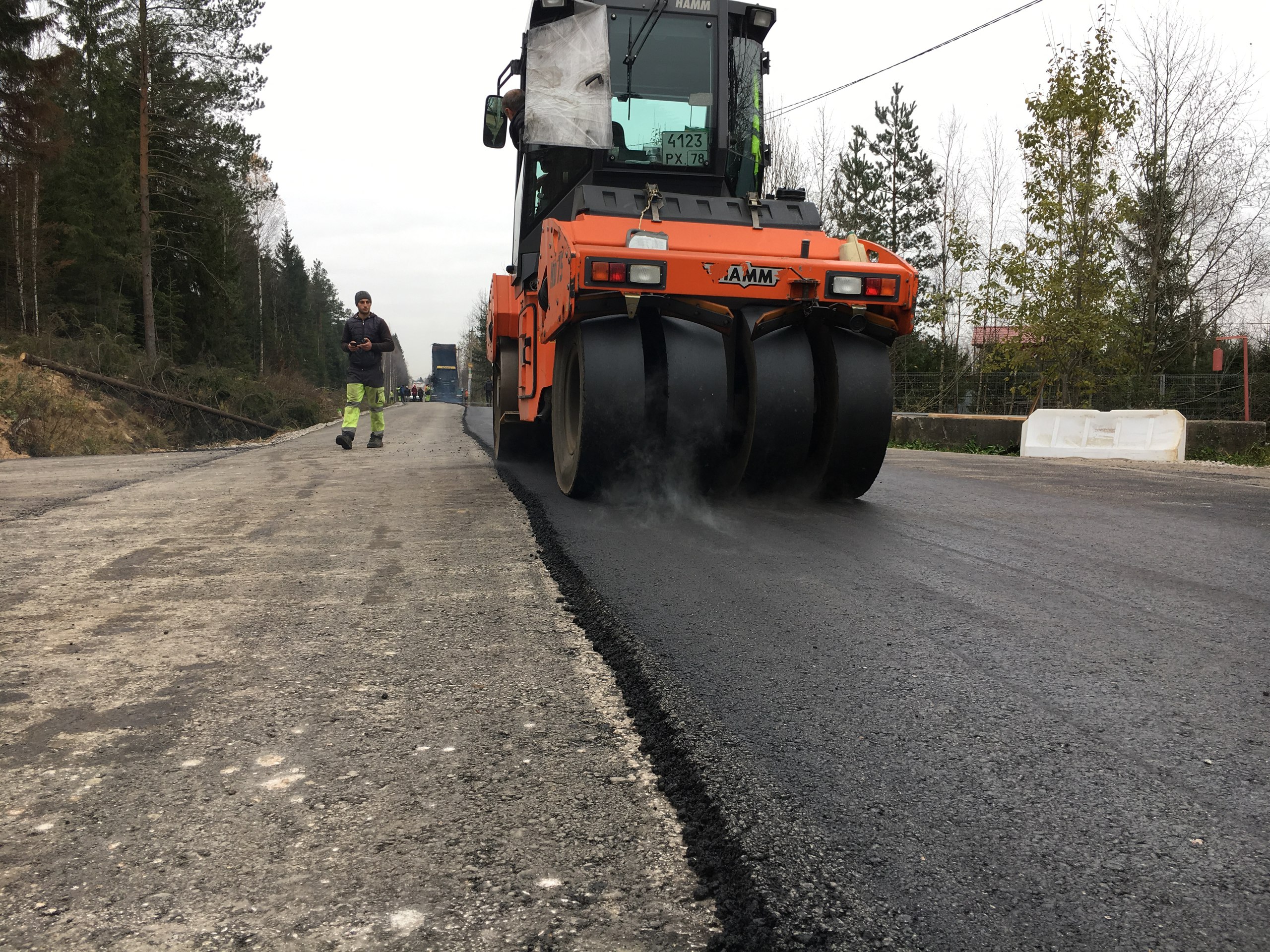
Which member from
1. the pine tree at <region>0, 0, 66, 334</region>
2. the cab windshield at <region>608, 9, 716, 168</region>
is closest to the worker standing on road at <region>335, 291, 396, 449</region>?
the cab windshield at <region>608, 9, 716, 168</region>

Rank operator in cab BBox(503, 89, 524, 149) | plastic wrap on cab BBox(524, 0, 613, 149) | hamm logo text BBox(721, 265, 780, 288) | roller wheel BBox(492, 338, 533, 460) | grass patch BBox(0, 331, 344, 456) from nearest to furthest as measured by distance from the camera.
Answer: hamm logo text BBox(721, 265, 780, 288), plastic wrap on cab BBox(524, 0, 613, 149), operator in cab BBox(503, 89, 524, 149), roller wheel BBox(492, 338, 533, 460), grass patch BBox(0, 331, 344, 456)

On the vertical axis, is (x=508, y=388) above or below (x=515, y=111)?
below

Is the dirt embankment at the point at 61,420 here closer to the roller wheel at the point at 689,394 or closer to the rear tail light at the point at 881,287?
the roller wheel at the point at 689,394

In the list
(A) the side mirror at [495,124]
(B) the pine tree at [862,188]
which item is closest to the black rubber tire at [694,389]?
(A) the side mirror at [495,124]

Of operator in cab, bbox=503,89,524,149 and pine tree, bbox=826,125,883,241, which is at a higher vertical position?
pine tree, bbox=826,125,883,241

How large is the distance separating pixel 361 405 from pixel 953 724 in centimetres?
1109

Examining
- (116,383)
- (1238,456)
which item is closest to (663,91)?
(1238,456)

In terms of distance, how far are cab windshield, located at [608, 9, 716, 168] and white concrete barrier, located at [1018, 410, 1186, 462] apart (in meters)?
7.54

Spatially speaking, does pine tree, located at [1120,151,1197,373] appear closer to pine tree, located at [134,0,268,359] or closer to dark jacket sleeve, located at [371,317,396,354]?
dark jacket sleeve, located at [371,317,396,354]

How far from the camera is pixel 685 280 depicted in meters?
5.44

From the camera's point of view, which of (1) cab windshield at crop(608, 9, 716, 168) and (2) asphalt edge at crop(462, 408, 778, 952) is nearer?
(2) asphalt edge at crop(462, 408, 778, 952)

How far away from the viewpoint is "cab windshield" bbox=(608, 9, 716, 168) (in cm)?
661

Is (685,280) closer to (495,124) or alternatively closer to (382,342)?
(495,124)

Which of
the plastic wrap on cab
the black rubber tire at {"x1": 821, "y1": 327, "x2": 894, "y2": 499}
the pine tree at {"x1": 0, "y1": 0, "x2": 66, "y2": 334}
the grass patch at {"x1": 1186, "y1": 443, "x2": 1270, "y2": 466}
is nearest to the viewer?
the black rubber tire at {"x1": 821, "y1": 327, "x2": 894, "y2": 499}
